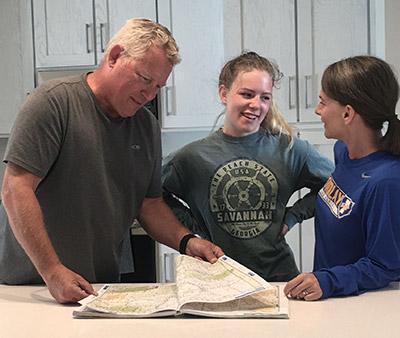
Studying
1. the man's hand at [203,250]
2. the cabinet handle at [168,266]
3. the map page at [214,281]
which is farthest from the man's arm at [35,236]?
the cabinet handle at [168,266]

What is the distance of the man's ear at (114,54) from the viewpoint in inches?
61.9

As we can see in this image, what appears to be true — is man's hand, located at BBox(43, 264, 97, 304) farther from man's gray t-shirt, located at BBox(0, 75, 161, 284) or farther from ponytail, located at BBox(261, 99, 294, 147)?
ponytail, located at BBox(261, 99, 294, 147)

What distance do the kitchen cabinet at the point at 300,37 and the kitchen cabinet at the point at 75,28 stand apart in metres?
0.66

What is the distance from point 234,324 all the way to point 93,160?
0.62 m

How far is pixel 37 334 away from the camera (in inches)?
45.4

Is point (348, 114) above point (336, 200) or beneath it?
above

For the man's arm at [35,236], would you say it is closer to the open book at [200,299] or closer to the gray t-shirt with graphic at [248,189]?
the open book at [200,299]

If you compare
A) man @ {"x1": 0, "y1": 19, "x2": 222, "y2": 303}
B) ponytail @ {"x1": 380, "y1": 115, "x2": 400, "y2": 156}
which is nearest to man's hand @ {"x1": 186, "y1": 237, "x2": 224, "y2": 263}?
man @ {"x1": 0, "y1": 19, "x2": 222, "y2": 303}

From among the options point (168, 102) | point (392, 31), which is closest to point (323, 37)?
point (392, 31)

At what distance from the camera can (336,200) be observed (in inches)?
60.1

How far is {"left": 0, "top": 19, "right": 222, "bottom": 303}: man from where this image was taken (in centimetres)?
148

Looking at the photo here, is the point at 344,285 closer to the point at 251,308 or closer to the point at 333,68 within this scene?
the point at 251,308

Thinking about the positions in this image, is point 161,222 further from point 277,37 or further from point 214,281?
point 277,37

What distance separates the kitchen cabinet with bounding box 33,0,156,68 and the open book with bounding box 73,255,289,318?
2.19 m
